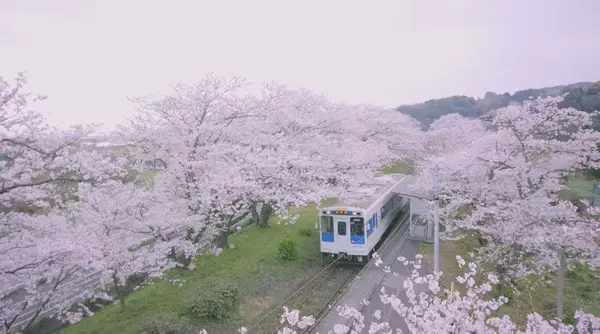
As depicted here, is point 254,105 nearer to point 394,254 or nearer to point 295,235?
point 295,235

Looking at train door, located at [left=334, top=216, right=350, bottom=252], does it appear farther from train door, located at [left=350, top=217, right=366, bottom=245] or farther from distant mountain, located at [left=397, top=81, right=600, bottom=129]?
distant mountain, located at [left=397, top=81, right=600, bottom=129]

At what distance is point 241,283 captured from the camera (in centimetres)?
1148

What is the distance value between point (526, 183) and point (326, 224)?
6850 millimetres

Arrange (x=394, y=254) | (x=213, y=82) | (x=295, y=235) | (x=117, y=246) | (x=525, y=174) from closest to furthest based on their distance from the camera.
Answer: (x=117, y=246) < (x=525, y=174) < (x=213, y=82) < (x=394, y=254) < (x=295, y=235)

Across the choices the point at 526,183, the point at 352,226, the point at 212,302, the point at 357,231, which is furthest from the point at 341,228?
the point at 526,183

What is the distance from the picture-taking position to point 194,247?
34.7ft

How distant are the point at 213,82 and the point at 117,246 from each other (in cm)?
641

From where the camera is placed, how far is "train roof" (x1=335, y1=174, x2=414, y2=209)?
13.4 m

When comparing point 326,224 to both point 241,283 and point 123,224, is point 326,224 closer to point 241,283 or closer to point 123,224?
point 241,283

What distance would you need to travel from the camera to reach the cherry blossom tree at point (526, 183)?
10.1 metres

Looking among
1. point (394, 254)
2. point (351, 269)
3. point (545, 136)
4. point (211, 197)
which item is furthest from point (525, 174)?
point (211, 197)

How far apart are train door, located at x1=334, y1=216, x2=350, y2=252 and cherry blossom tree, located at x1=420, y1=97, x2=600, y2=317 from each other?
3.38 meters

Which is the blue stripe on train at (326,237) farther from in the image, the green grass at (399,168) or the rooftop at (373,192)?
the green grass at (399,168)

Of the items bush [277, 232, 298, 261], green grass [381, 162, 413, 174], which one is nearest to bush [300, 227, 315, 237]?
bush [277, 232, 298, 261]
